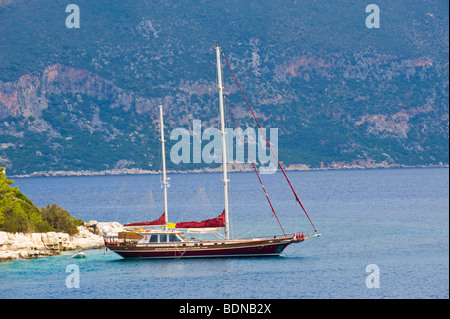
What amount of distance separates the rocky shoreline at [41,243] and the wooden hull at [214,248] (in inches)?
205

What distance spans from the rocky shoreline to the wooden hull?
5.21 meters

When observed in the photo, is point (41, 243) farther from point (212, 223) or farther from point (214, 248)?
point (214, 248)

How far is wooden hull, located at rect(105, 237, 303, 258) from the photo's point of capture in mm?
48375

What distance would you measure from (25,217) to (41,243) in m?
2.22

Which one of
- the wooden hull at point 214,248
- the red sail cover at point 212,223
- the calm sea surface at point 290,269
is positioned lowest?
the calm sea surface at point 290,269

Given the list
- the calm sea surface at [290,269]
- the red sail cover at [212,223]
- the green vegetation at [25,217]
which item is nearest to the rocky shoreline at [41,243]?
the green vegetation at [25,217]

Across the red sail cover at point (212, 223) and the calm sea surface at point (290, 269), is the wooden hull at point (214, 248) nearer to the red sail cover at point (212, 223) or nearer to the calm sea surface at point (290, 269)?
the calm sea surface at point (290, 269)

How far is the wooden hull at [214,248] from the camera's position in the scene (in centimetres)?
4838

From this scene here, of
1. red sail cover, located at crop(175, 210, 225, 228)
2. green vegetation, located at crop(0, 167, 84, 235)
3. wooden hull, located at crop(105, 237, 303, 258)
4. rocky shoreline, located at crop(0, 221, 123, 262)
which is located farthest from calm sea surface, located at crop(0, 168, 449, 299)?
green vegetation, located at crop(0, 167, 84, 235)

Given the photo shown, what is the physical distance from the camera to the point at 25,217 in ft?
169

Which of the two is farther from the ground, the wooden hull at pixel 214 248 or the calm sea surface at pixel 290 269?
the wooden hull at pixel 214 248

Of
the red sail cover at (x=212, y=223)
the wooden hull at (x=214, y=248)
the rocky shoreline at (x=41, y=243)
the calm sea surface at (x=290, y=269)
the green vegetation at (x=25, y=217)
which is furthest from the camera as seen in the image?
the green vegetation at (x=25, y=217)

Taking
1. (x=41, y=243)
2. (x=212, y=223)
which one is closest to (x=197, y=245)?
(x=212, y=223)
